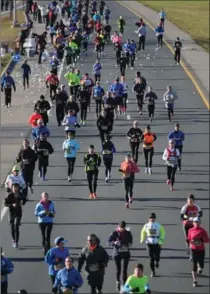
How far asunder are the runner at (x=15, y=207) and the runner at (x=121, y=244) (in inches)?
106

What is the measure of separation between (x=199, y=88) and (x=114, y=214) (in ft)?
74.6

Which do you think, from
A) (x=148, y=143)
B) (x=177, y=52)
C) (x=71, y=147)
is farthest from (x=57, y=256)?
(x=177, y=52)

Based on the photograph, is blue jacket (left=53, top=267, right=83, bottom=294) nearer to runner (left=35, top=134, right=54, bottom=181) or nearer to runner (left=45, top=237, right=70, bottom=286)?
runner (left=45, top=237, right=70, bottom=286)

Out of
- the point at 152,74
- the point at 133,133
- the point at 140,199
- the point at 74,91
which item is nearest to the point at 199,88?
the point at 152,74

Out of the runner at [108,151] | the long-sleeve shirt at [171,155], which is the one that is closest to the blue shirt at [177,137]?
the runner at [108,151]

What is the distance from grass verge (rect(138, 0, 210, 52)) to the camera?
7040 centimetres

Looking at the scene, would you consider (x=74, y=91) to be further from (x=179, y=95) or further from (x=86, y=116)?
(x=179, y=95)

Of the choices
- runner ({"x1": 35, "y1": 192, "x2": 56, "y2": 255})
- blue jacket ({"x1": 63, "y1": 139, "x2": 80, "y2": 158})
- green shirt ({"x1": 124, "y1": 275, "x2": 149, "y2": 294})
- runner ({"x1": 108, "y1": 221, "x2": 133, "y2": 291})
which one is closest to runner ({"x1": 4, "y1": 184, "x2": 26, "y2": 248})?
Answer: runner ({"x1": 35, "y1": 192, "x2": 56, "y2": 255})

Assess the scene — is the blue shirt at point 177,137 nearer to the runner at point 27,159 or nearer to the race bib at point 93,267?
the runner at point 27,159

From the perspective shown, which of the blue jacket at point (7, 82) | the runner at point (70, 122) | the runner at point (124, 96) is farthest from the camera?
the blue jacket at point (7, 82)

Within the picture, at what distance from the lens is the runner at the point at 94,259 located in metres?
15.7

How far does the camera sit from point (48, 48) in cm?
5378

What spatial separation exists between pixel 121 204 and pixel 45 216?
15.8ft

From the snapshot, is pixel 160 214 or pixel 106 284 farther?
pixel 160 214
